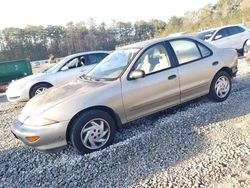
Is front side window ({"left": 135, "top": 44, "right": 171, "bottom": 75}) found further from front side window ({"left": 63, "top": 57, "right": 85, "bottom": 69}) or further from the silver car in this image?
front side window ({"left": 63, "top": 57, "right": 85, "bottom": 69})

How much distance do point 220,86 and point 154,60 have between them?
1.72 metres

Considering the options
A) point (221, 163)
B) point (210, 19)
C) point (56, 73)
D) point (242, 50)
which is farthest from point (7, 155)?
point (210, 19)

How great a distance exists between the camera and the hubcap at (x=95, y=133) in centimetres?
416

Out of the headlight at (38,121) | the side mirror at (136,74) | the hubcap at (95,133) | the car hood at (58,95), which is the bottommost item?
the hubcap at (95,133)

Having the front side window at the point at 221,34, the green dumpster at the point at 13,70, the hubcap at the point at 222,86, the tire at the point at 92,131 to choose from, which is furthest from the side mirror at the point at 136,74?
the green dumpster at the point at 13,70

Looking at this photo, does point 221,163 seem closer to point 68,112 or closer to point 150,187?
point 150,187

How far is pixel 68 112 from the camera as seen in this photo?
13.2ft

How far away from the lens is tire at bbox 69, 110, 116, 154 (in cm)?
407

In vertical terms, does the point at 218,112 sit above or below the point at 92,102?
below

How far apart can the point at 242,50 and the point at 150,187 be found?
457 inches

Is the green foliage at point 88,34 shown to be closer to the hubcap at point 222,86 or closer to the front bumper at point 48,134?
the hubcap at point 222,86

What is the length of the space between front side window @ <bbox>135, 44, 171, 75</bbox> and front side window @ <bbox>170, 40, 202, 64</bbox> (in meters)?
0.27

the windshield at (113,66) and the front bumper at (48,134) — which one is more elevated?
the windshield at (113,66)

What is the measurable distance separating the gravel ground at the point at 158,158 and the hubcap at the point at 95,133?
0.16 m
